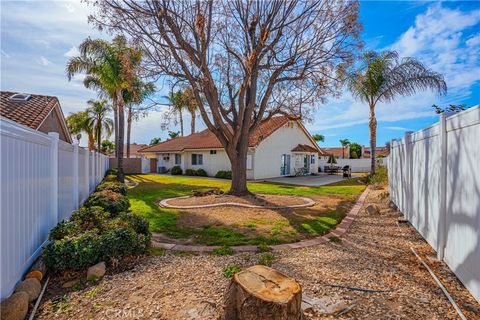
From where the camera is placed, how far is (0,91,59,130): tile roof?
40.1ft

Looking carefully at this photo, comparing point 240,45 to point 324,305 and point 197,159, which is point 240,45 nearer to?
point 324,305

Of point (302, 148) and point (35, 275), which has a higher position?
point (302, 148)

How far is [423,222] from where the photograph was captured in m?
6.57

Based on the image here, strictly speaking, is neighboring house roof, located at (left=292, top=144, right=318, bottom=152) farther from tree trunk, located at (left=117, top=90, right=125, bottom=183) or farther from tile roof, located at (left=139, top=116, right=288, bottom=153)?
tree trunk, located at (left=117, top=90, right=125, bottom=183)

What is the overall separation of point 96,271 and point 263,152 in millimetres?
21519

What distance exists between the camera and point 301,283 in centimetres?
423

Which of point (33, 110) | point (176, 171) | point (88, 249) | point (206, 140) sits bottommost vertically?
point (88, 249)

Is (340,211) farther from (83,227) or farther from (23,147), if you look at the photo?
(23,147)

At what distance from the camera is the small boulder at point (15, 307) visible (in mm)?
3260

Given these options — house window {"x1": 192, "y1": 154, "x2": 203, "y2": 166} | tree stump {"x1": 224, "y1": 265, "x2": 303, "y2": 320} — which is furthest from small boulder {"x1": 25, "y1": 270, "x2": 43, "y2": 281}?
house window {"x1": 192, "y1": 154, "x2": 203, "y2": 166}

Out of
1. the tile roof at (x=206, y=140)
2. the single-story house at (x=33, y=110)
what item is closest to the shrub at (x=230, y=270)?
the single-story house at (x=33, y=110)

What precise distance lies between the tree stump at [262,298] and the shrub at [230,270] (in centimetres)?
134

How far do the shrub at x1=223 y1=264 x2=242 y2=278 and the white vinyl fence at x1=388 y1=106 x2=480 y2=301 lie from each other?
10.8 ft

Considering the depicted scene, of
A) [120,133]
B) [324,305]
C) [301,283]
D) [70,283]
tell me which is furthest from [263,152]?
[324,305]
